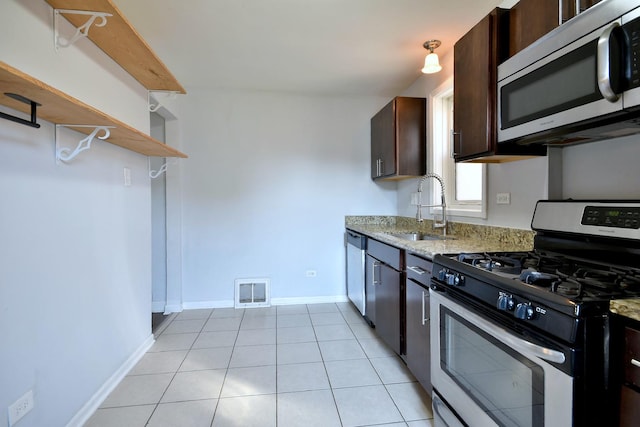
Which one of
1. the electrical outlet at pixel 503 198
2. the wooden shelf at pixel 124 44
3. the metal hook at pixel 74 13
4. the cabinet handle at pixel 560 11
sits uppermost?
the wooden shelf at pixel 124 44

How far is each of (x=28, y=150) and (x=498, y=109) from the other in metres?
2.22

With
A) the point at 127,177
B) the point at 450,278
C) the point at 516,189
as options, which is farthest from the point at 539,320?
the point at 127,177

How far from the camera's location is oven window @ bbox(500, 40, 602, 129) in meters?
1.16

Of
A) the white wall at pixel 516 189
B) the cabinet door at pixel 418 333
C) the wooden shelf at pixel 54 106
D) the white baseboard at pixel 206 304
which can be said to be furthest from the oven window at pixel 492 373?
the white baseboard at pixel 206 304

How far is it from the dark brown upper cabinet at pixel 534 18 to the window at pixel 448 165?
1108 mm

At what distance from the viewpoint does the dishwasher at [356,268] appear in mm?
3121

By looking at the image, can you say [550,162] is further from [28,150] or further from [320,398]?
[28,150]

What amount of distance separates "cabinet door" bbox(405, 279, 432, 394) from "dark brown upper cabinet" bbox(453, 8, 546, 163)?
85 centimetres

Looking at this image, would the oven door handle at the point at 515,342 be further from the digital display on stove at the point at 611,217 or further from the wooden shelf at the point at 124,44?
the wooden shelf at the point at 124,44

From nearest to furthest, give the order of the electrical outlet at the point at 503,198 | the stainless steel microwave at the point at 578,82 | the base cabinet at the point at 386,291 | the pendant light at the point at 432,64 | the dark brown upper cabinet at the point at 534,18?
the stainless steel microwave at the point at 578,82
the dark brown upper cabinet at the point at 534,18
the electrical outlet at the point at 503,198
the base cabinet at the point at 386,291
the pendant light at the point at 432,64

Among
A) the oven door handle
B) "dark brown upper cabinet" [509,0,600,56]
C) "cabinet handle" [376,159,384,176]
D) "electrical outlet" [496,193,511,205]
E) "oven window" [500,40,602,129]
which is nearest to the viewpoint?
the oven door handle

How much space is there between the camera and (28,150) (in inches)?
54.7

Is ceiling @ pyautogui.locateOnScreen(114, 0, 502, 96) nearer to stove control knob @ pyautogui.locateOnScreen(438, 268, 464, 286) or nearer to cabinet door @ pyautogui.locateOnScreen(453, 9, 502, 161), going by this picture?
cabinet door @ pyautogui.locateOnScreen(453, 9, 502, 161)

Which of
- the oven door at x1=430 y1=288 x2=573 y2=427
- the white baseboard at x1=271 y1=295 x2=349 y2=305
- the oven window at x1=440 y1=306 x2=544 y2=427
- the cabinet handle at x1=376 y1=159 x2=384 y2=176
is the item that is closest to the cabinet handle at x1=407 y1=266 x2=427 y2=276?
the oven door at x1=430 y1=288 x2=573 y2=427
